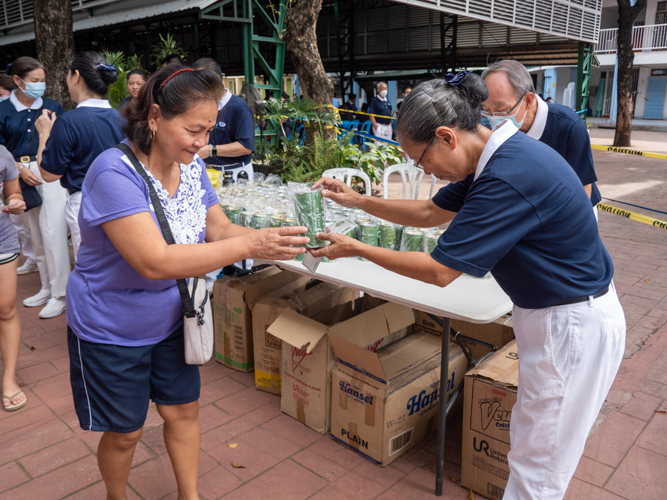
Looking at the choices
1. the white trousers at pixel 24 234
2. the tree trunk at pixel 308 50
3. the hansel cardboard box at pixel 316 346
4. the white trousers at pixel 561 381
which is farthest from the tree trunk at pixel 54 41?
the white trousers at pixel 561 381

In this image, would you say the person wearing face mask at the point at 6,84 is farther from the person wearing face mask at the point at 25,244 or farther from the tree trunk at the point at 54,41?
the tree trunk at the point at 54,41

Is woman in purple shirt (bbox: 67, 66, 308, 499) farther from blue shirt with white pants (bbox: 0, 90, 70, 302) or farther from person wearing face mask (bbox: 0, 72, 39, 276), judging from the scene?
person wearing face mask (bbox: 0, 72, 39, 276)

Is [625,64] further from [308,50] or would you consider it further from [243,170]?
[243,170]

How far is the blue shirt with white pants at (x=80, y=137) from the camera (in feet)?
10.8

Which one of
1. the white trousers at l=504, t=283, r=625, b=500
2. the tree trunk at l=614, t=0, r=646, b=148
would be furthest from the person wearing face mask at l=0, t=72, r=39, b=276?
the tree trunk at l=614, t=0, r=646, b=148

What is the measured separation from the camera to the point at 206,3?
6.57 metres

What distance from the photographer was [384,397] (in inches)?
96.3

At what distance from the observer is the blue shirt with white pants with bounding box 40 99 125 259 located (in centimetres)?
328

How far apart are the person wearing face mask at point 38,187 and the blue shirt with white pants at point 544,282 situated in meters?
3.68

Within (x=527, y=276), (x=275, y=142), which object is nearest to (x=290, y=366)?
(x=527, y=276)

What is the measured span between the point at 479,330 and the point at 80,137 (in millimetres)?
2787

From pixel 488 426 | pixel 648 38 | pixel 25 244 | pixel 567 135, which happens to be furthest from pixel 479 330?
pixel 648 38

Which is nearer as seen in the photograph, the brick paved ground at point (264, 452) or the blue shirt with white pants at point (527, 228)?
the blue shirt with white pants at point (527, 228)

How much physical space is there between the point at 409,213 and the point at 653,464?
1740mm
